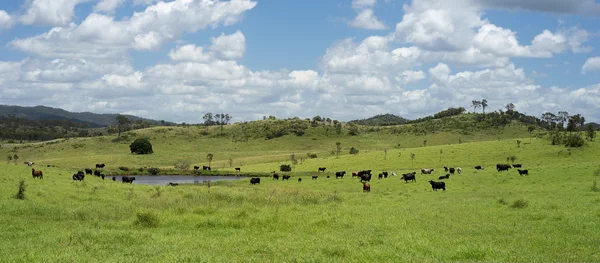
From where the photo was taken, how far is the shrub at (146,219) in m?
21.2

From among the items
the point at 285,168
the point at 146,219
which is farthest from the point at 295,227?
the point at 285,168

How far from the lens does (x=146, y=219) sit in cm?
2138

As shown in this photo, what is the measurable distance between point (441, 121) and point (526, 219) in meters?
159

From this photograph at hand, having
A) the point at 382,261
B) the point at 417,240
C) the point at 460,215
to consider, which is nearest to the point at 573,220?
the point at 460,215

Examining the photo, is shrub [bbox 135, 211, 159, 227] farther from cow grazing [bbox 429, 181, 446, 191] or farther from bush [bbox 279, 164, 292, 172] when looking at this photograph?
bush [bbox 279, 164, 292, 172]

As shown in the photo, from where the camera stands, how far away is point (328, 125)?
172000mm

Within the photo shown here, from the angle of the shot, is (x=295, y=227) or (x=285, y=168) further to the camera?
(x=285, y=168)

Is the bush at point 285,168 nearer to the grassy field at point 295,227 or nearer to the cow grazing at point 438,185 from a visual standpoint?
the grassy field at point 295,227

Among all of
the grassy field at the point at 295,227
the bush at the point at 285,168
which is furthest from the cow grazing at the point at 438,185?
the bush at the point at 285,168

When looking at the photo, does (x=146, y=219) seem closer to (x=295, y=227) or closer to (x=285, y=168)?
(x=295, y=227)

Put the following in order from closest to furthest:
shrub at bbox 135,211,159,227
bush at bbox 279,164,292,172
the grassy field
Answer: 1. the grassy field
2. shrub at bbox 135,211,159,227
3. bush at bbox 279,164,292,172

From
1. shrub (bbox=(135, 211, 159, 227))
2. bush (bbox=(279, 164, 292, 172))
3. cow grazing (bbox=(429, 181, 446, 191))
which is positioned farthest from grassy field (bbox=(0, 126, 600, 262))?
bush (bbox=(279, 164, 292, 172))

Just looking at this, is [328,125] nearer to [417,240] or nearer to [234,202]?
[234,202]

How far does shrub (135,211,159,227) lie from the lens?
21250 millimetres
